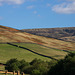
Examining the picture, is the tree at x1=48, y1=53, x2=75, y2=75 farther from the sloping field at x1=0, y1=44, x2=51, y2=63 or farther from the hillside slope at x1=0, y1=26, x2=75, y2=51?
the hillside slope at x1=0, y1=26, x2=75, y2=51

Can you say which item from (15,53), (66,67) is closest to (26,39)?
(15,53)

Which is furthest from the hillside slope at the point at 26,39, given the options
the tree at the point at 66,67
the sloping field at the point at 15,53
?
the tree at the point at 66,67

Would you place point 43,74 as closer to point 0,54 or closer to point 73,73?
point 73,73

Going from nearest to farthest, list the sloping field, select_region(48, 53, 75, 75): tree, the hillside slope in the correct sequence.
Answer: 1. select_region(48, 53, 75, 75): tree
2. the sloping field
3. the hillside slope

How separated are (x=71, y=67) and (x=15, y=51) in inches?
2068

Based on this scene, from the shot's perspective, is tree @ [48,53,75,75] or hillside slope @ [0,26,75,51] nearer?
tree @ [48,53,75,75]

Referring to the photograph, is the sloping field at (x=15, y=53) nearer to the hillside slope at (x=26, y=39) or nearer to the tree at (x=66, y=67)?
the hillside slope at (x=26, y=39)

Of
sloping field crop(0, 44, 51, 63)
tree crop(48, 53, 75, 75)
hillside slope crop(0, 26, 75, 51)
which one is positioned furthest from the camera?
hillside slope crop(0, 26, 75, 51)

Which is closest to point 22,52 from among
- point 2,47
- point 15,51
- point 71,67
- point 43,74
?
point 15,51

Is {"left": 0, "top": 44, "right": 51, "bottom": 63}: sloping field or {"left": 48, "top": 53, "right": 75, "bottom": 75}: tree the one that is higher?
{"left": 48, "top": 53, "right": 75, "bottom": 75}: tree

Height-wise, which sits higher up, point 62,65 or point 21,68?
point 62,65

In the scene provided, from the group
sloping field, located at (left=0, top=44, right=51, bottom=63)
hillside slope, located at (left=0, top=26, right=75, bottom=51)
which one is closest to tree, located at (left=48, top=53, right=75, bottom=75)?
sloping field, located at (left=0, top=44, right=51, bottom=63)

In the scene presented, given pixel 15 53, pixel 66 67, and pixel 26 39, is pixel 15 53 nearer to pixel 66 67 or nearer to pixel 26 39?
pixel 26 39

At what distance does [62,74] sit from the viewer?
30.1 m
